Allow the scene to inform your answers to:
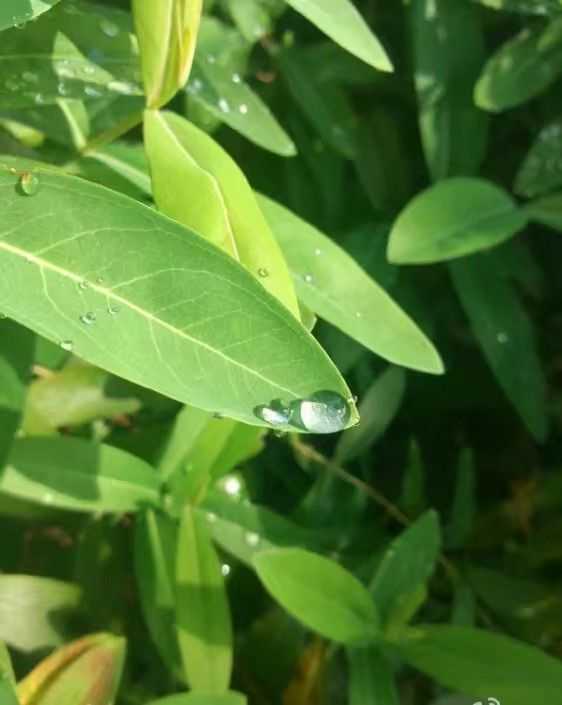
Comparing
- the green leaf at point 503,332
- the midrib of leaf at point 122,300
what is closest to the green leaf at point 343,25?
the midrib of leaf at point 122,300

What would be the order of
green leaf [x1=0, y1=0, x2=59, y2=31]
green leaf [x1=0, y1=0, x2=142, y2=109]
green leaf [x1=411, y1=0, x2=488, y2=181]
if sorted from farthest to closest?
green leaf [x1=411, y1=0, x2=488, y2=181], green leaf [x1=0, y1=0, x2=142, y2=109], green leaf [x1=0, y1=0, x2=59, y2=31]

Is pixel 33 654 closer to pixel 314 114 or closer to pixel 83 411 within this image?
pixel 83 411

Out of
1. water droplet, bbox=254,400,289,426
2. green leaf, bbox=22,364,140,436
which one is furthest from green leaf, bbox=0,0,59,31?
green leaf, bbox=22,364,140,436

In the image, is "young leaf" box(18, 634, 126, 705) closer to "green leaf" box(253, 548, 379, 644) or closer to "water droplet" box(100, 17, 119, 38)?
"green leaf" box(253, 548, 379, 644)

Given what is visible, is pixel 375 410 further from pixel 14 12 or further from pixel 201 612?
pixel 14 12

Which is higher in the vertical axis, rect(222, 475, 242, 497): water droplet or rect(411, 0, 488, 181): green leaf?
rect(411, 0, 488, 181): green leaf

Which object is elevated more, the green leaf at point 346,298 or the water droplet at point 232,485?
the green leaf at point 346,298

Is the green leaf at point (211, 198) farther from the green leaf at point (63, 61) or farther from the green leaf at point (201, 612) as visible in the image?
the green leaf at point (201, 612)
